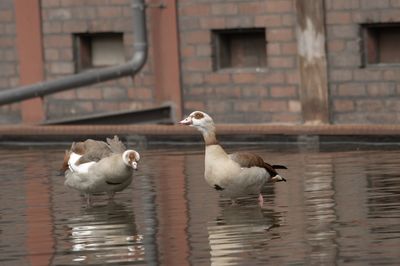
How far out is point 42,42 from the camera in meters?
24.0

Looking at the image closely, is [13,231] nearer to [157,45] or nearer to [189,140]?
[189,140]

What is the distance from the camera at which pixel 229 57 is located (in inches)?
884

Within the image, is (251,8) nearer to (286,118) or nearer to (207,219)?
(286,118)

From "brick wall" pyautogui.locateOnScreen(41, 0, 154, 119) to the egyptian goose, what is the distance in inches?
332

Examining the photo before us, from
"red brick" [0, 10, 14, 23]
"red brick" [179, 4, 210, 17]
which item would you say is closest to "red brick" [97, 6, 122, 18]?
"red brick" [179, 4, 210, 17]

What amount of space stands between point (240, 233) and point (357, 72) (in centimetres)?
888

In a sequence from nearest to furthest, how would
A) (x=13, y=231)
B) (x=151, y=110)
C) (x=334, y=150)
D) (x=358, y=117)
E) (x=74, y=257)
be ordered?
(x=74, y=257)
(x=13, y=231)
(x=334, y=150)
(x=358, y=117)
(x=151, y=110)

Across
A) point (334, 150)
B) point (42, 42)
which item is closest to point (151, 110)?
point (42, 42)

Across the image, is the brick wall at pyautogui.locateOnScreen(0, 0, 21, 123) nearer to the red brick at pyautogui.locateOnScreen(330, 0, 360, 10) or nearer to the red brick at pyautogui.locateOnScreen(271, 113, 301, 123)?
the red brick at pyautogui.locateOnScreen(271, 113, 301, 123)

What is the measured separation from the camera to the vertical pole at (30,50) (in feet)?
78.3

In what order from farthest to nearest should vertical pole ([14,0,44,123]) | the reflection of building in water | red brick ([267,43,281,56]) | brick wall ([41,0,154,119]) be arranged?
vertical pole ([14,0,44,123])
brick wall ([41,0,154,119])
red brick ([267,43,281,56])
the reflection of building in water

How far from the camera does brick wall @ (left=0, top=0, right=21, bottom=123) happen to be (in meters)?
24.2

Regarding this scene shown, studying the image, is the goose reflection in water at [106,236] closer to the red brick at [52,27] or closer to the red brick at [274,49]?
the red brick at [274,49]

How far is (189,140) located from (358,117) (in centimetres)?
233
